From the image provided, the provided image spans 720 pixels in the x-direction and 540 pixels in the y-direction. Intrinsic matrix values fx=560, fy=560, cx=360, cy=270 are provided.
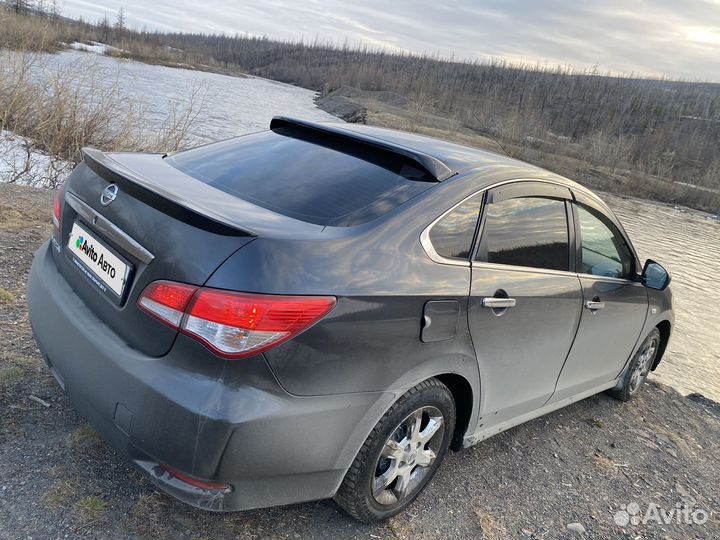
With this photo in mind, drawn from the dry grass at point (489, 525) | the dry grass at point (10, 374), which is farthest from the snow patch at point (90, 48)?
the dry grass at point (489, 525)

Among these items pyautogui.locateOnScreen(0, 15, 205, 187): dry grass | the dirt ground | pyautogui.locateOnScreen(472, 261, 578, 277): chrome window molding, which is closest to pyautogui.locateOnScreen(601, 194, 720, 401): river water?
the dirt ground

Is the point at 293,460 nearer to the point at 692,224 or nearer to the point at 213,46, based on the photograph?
the point at 692,224

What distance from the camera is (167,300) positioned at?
6.34ft

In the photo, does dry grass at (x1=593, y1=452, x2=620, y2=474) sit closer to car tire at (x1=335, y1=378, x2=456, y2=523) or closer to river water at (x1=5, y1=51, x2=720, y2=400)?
car tire at (x1=335, y1=378, x2=456, y2=523)

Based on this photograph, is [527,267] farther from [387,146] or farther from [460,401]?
[387,146]

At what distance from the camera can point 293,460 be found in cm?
200

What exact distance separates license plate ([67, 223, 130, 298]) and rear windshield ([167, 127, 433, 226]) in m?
0.56

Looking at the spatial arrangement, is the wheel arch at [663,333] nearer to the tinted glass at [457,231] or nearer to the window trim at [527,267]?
the window trim at [527,267]

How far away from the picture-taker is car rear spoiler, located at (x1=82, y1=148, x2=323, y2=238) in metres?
1.99

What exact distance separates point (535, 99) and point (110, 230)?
64775mm

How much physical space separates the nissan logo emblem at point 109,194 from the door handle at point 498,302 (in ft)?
5.39

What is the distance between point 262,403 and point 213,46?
143679 millimetres

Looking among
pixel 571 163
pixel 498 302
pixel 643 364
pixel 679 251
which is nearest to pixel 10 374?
pixel 498 302

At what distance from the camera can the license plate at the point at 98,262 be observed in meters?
2.12
